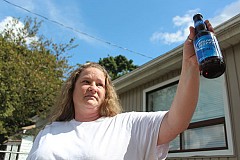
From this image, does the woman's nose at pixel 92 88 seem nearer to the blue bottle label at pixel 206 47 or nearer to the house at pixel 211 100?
the blue bottle label at pixel 206 47

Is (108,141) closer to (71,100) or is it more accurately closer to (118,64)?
(71,100)

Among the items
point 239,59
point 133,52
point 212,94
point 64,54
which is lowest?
point 212,94

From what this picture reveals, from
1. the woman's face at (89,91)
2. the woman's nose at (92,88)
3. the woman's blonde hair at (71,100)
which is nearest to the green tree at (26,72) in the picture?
the woman's blonde hair at (71,100)

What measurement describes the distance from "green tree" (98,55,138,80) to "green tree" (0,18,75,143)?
11012 millimetres

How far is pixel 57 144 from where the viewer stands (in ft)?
3.97

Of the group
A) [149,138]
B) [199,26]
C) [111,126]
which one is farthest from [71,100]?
[199,26]

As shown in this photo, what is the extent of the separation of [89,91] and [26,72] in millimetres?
9689

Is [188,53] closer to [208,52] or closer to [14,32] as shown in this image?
[208,52]

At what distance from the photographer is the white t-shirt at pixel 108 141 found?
108 cm

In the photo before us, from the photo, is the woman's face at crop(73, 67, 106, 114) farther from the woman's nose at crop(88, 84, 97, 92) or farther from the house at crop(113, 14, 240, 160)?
the house at crop(113, 14, 240, 160)

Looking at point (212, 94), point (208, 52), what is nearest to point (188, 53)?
point (208, 52)

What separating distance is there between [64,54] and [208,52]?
534 inches

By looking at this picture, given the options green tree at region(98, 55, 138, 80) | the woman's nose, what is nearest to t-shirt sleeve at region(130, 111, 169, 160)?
the woman's nose

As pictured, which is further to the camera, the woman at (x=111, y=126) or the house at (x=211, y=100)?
the house at (x=211, y=100)
